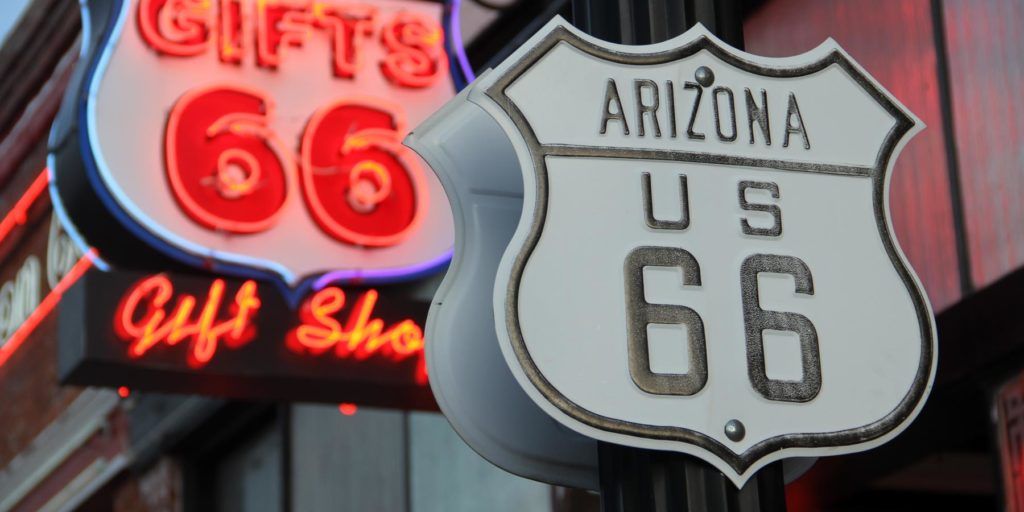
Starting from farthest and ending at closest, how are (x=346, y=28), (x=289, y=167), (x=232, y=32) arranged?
(x=346, y=28) < (x=232, y=32) < (x=289, y=167)

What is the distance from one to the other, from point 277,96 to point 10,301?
7151 mm

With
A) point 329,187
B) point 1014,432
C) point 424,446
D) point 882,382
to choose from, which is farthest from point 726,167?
point 424,446

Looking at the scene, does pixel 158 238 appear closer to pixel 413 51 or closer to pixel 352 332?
pixel 352 332

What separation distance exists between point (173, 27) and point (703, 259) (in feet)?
20.0

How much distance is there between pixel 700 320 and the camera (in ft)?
8.98

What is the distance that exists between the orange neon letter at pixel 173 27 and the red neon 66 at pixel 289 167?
26 centimetres

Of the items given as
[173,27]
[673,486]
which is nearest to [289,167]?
[173,27]

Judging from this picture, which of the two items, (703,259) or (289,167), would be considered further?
(289,167)

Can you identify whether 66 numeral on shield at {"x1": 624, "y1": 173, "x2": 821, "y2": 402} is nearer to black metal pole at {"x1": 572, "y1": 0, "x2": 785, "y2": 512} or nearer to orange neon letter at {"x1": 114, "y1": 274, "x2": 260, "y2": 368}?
black metal pole at {"x1": 572, "y1": 0, "x2": 785, "y2": 512}

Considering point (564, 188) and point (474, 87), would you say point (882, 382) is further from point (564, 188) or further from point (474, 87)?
point (474, 87)

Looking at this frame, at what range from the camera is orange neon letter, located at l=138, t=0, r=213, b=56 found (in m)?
8.39

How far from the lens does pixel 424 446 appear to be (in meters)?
10.1

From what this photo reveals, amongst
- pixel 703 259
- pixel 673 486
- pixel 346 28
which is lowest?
pixel 673 486

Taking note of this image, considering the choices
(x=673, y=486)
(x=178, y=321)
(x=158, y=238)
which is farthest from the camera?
(x=158, y=238)
